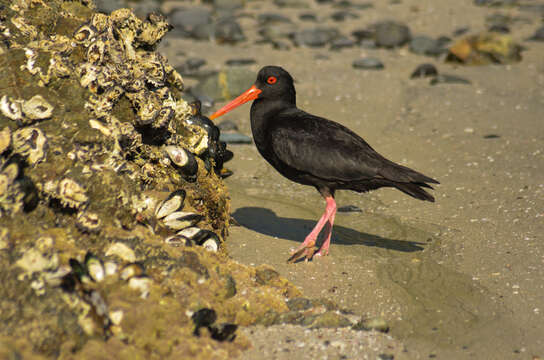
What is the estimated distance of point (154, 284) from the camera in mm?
3846

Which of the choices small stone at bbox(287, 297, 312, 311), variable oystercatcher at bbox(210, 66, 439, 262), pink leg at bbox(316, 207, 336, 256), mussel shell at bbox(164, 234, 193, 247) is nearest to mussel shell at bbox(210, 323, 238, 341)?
small stone at bbox(287, 297, 312, 311)

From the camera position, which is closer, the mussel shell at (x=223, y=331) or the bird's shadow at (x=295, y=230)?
the mussel shell at (x=223, y=331)

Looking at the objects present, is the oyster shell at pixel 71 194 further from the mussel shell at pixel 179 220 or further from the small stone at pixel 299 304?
the small stone at pixel 299 304

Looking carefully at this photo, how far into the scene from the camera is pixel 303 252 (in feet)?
18.6

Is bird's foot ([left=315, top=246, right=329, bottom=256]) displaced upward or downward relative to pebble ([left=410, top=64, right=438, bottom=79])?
downward

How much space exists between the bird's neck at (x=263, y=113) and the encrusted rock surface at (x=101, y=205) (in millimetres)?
739

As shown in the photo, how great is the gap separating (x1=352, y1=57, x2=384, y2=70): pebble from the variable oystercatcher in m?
6.96

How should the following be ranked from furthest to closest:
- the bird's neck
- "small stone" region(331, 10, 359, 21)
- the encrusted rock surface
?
"small stone" region(331, 10, 359, 21)
the bird's neck
the encrusted rock surface

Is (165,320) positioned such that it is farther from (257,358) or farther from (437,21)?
(437,21)

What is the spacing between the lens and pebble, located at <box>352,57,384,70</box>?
42.2 feet

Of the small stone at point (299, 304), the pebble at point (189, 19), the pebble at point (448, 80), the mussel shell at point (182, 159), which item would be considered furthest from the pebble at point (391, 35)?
the small stone at point (299, 304)

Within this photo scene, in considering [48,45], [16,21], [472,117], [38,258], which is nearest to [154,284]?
[38,258]

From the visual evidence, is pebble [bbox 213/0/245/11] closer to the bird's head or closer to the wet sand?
the wet sand

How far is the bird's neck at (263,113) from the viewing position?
6291 mm
